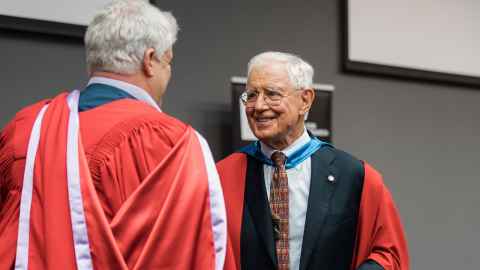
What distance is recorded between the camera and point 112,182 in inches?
52.4

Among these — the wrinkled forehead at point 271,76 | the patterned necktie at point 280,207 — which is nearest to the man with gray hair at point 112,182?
the patterned necktie at point 280,207

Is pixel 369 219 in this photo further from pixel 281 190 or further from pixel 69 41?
pixel 69 41

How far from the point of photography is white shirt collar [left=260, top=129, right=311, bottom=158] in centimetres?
210

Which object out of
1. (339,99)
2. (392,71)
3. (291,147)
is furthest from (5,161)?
(392,71)

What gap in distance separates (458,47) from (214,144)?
5.42 ft

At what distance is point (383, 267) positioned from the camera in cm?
196

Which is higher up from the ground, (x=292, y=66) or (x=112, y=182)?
(x=292, y=66)

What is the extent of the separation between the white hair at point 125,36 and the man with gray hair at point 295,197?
67 centimetres

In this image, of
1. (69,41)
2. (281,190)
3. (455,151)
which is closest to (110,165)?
(281,190)

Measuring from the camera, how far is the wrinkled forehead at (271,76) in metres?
2.09

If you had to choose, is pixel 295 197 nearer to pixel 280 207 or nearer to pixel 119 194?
pixel 280 207

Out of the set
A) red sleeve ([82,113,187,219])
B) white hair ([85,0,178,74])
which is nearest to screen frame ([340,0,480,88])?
white hair ([85,0,178,74])

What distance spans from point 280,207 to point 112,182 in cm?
80

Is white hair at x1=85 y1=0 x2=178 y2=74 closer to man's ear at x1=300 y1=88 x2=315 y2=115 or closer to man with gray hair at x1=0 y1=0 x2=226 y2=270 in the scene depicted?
man with gray hair at x1=0 y1=0 x2=226 y2=270
